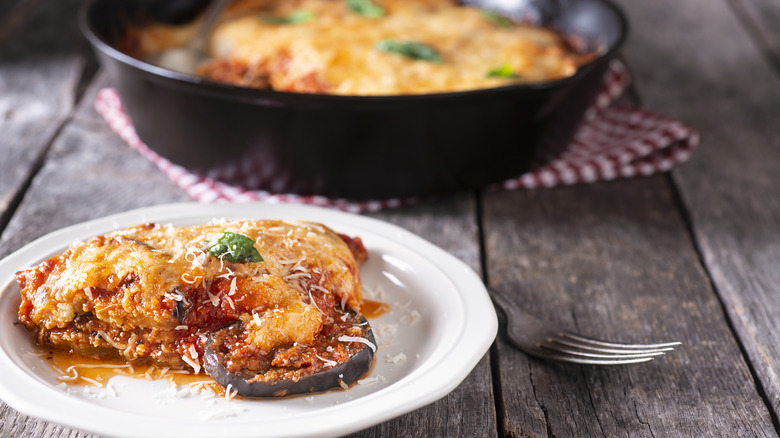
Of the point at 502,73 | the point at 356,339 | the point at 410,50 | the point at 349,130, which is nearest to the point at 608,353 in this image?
the point at 356,339

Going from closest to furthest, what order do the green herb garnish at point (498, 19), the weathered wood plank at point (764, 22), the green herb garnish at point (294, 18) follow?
the green herb garnish at point (294, 18) < the green herb garnish at point (498, 19) < the weathered wood plank at point (764, 22)

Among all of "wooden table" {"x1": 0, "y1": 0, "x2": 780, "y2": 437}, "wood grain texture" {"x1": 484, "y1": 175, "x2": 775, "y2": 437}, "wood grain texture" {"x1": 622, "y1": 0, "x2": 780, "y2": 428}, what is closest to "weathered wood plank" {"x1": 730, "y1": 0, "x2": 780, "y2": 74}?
"wood grain texture" {"x1": 622, "y1": 0, "x2": 780, "y2": 428}

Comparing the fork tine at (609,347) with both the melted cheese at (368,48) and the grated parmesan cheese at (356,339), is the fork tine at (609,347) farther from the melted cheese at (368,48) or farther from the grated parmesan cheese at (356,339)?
the melted cheese at (368,48)

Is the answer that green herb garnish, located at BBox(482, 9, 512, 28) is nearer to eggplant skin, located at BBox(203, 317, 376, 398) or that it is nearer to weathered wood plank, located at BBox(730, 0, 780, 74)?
weathered wood plank, located at BBox(730, 0, 780, 74)

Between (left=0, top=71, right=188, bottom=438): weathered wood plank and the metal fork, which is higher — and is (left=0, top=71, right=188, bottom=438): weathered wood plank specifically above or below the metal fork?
below

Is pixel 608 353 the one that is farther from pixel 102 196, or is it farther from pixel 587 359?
pixel 102 196

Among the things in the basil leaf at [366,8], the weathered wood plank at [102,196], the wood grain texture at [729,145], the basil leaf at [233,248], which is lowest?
the wood grain texture at [729,145]

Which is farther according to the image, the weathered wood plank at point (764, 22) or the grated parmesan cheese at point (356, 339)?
the weathered wood plank at point (764, 22)

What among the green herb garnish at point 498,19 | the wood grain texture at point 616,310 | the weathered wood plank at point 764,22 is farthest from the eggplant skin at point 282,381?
the weathered wood plank at point 764,22

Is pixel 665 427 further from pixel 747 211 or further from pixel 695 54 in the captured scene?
pixel 695 54
